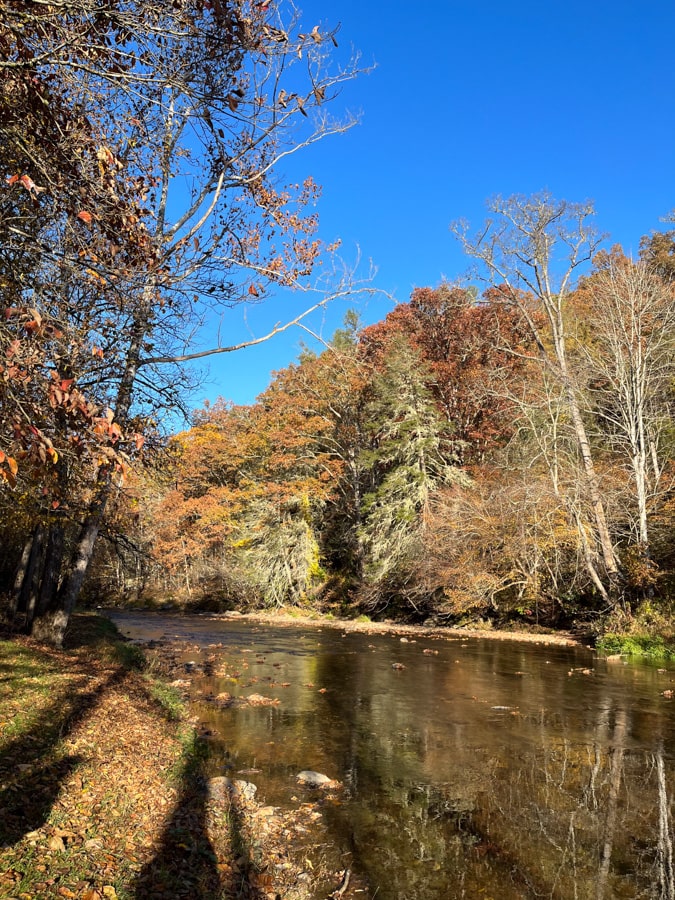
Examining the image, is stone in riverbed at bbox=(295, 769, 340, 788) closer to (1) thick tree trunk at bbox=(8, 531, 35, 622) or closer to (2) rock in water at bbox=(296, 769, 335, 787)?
(2) rock in water at bbox=(296, 769, 335, 787)

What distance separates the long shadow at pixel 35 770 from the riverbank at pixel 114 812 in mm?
12

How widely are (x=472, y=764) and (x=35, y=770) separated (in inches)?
204

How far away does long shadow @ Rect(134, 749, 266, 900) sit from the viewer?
160 inches

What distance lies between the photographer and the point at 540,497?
20938 mm

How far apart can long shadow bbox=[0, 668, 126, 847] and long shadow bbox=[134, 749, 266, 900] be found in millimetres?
944

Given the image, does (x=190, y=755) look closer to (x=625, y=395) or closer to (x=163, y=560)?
(x=625, y=395)

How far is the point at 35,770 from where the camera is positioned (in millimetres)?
5172

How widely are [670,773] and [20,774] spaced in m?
7.25

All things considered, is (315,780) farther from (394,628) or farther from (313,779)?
(394,628)

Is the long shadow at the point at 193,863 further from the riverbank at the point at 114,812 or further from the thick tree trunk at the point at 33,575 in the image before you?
the thick tree trunk at the point at 33,575

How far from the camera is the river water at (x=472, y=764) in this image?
500cm

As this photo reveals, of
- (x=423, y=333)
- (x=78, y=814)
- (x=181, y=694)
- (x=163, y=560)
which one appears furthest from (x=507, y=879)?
(x=423, y=333)

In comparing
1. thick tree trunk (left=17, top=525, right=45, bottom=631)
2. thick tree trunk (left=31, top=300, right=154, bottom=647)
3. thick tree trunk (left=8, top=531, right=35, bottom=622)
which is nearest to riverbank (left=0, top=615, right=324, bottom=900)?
thick tree trunk (left=31, top=300, right=154, bottom=647)

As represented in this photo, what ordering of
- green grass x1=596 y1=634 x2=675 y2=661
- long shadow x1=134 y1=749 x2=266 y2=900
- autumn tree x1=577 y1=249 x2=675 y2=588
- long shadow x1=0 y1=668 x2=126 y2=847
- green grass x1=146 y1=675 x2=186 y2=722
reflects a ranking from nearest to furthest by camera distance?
long shadow x1=134 y1=749 x2=266 y2=900 < long shadow x1=0 y1=668 x2=126 y2=847 < green grass x1=146 y1=675 x2=186 y2=722 < green grass x1=596 y1=634 x2=675 y2=661 < autumn tree x1=577 y1=249 x2=675 y2=588
